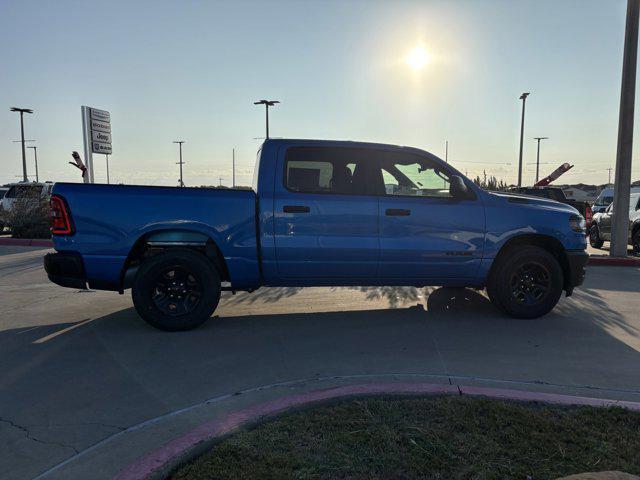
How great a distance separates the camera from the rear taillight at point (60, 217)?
5.13 meters

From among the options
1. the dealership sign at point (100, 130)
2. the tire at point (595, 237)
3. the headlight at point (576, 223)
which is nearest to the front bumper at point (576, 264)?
the headlight at point (576, 223)

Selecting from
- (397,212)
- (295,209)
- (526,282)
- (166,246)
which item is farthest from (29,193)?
(526,282)

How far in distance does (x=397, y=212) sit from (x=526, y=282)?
1.87 metres

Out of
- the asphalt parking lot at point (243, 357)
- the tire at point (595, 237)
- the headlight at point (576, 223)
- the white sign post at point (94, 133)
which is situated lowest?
the asphalt parking lot at point (243, 357)

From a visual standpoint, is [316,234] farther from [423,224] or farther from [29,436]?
[29,436]

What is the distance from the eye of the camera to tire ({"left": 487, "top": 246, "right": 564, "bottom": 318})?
229 inches

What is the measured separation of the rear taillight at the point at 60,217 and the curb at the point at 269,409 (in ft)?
10.2

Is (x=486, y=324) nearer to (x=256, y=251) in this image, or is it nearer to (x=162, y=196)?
(x=256, y=251)

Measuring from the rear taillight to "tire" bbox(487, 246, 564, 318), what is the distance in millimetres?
4870

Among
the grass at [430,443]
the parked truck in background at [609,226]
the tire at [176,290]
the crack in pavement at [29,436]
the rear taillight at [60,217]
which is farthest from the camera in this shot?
the parked truck in background at [609,226]

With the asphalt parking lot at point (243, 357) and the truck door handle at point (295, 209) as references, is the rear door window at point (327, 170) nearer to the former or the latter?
the truck door handle at point (295, 209)

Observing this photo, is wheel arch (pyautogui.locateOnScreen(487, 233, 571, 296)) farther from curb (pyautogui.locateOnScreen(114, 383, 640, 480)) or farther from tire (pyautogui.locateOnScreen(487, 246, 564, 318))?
curb (pyautogui.locateOnScreen(114, 383, 640, 480))

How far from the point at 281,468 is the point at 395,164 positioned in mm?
3999

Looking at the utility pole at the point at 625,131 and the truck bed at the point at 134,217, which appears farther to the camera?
the utility pole at the point at 625,131
